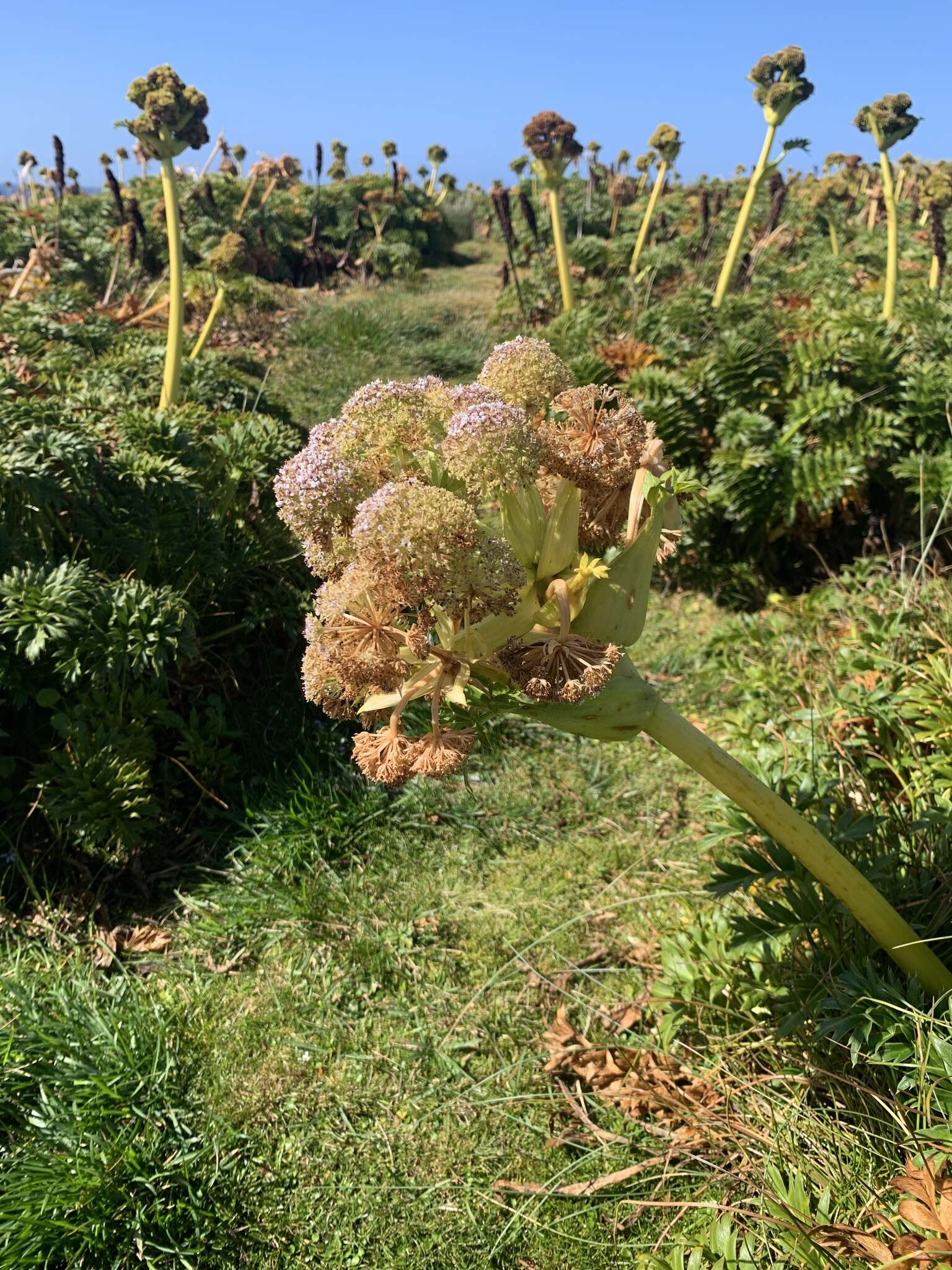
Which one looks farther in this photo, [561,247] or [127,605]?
[561,247]

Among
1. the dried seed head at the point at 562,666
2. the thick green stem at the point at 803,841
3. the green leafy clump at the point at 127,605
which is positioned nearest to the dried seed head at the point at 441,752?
the dried seed head at the point at 562,666

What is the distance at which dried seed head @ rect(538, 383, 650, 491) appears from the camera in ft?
5.64

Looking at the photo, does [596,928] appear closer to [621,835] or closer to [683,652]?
[621,835]

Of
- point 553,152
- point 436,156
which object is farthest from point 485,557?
point 436,156

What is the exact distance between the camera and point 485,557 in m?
1.48

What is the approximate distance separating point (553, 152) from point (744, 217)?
5.89ft

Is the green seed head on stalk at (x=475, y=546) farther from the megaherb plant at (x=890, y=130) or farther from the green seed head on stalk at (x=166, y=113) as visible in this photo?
the megaherb plant at (x=890, y=130)

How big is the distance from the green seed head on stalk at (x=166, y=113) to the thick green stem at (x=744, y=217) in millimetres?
4162

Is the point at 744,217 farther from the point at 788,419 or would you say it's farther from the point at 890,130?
the point at 788,419

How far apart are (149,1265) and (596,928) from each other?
1895 mm

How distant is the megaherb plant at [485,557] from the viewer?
58.9 inches

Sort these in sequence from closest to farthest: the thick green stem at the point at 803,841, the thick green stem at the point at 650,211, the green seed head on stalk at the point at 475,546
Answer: the green seed head on stalk at the point at 475,546
the thick green stem at the point at 803,841
the thick green stem at the point at 650,211

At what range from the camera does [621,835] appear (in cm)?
411

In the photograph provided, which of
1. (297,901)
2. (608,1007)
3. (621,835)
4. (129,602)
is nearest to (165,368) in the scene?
(129,602)
